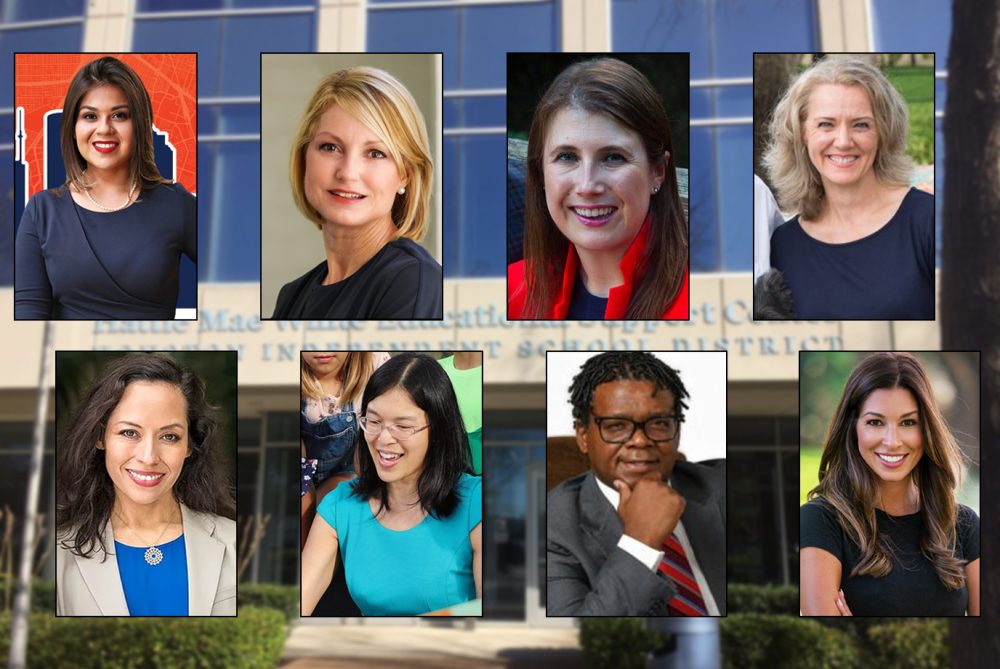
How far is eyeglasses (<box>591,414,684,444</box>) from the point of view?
16.1ft

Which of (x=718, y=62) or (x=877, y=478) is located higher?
(x=718, y=62)

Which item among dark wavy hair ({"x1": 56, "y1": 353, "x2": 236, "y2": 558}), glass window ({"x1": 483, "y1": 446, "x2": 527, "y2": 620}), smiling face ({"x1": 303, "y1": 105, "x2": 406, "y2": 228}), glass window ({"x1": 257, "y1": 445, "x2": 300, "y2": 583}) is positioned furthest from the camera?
glass window ({"x1": 257, "y1": 445, "x2": 300, "y2": 583})

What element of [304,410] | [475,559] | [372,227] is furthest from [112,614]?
[372,227]

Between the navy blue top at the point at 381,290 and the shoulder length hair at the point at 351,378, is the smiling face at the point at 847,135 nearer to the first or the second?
the navy blue top at the point at 381,290

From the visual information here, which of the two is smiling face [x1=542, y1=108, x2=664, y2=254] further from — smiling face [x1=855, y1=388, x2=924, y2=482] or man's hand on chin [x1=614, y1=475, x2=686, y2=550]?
smiling face [x1=855, y1=388, x2=924, y2=482]

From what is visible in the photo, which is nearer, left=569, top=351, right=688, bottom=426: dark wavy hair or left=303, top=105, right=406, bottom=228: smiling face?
left=303, top=105, right=406, bottom=228: smiling face

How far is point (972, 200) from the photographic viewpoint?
254 inches

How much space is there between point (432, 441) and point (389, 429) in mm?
201

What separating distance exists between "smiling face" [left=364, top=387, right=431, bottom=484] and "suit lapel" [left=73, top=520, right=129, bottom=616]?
1276 millimetres

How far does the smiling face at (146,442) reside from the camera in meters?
4.79

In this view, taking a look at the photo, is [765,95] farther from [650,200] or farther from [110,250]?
[110,250]

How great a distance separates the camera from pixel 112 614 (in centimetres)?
488

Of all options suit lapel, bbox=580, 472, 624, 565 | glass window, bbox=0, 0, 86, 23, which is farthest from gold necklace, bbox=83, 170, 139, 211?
glass window, bbox=0, 0, 86, 23

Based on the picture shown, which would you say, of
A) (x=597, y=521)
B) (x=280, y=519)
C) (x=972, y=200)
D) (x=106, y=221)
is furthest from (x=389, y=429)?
(x=280, y=519)
